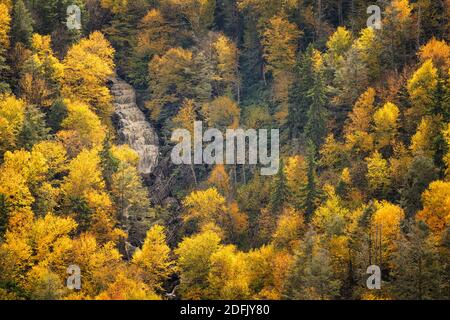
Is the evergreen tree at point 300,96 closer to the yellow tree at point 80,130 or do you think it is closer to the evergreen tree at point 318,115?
the evergreen tree at point 318,115

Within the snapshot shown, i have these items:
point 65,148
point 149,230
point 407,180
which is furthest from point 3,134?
point 407,180

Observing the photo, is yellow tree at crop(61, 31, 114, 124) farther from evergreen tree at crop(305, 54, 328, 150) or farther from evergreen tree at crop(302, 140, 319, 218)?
evergreen tree at crop(302, 140, 319, 218)

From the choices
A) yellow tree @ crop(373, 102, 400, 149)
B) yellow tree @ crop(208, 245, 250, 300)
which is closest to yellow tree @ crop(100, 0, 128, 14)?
yellow tree @ crop(373, 102, 400, 149)

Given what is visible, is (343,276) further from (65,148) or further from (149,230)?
(65,148)

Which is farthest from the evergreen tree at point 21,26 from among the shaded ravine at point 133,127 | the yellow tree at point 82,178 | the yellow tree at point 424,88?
the yellow tree at point 424,88

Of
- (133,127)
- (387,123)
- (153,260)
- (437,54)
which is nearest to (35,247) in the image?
(153,260)

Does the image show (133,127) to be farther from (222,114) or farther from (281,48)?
(281,48)
